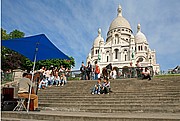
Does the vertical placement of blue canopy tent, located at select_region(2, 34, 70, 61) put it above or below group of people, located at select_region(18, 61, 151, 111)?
above

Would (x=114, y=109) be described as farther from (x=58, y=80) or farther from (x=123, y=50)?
(x=123, y=50)

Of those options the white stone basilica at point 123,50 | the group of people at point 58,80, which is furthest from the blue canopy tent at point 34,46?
the white stone basilica at point 123,50

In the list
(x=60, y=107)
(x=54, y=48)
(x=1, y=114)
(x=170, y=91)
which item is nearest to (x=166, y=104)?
(x=170, y=91)

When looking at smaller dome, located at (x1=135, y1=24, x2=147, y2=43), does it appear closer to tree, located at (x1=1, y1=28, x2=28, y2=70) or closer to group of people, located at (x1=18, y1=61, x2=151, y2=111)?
tree, located at (x1=1, y1=28, x2=28, y2=70)

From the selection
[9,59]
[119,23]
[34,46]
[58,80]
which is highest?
[119,23]

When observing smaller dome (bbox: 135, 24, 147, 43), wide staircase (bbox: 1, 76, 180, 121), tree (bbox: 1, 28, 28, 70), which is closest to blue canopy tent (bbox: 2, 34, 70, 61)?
wide staircase (bbox: 1, 76, 180, 121)

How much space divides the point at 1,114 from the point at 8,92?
1321 millimetres

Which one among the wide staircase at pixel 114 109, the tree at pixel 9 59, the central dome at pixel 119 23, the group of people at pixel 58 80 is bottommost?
the wide staircase at pixel 114 109

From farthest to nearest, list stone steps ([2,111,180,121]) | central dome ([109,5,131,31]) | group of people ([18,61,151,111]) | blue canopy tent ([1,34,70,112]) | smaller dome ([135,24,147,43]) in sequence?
central dome ([109,5,131,31]) < smaller dome ([135,24,147,43]) < blue canopy tent ([1,34,70,112]) < group of people ([18,61,151,111]) < stone steps ([2,111,180,121])

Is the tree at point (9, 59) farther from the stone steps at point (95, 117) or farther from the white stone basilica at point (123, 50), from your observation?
the white stone basilica at point (123, 50)

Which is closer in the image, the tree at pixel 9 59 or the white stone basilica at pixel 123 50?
the tree at pixel 9 59

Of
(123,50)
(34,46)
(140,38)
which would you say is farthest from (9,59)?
(140,38)

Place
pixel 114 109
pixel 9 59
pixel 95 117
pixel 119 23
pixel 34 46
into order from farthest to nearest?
pixel 119 23, pixel 9 59, pixel 34 46, pixel 114 109, pixel 95 117

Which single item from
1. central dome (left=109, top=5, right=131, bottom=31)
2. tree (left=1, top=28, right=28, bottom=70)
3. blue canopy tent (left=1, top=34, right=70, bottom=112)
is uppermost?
central dome (left=109, top=5, right=131, bottom=31)
